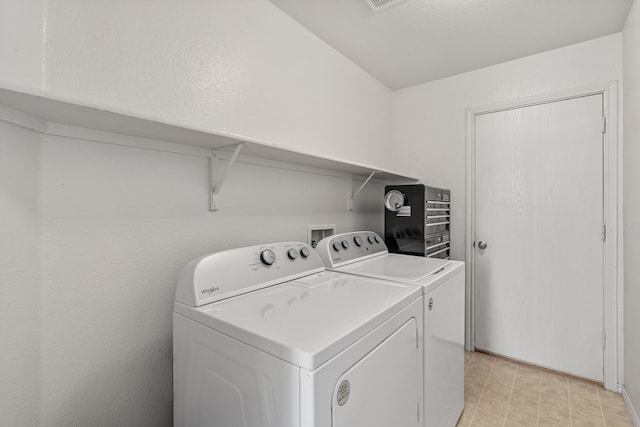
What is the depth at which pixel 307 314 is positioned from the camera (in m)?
0.98

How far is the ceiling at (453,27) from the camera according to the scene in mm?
1769

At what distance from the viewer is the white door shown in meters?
2.13

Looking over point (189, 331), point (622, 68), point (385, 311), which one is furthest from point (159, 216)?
point (622, 68)

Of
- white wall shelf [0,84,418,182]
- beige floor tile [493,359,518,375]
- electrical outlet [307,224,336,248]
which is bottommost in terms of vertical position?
beige floor tile [493,359,518,375]

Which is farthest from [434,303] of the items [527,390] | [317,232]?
[527,390]

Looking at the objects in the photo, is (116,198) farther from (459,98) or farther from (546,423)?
(459,98)

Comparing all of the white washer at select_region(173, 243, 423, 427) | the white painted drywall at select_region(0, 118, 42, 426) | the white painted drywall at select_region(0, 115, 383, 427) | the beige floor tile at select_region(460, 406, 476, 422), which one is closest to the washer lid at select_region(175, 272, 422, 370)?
the white washer at select_region(173, 243, 423, 427)

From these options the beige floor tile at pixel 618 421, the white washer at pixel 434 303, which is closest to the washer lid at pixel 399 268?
the white washer at pixel 434 303

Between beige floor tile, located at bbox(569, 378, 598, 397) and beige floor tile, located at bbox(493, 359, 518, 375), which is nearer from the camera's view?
beige floor tile, located at bbox(569, 378, 598, 397)

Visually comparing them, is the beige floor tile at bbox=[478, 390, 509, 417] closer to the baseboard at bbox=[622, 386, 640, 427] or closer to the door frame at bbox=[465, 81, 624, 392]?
the baseboard at bbox=[622, 386, 640, 427]

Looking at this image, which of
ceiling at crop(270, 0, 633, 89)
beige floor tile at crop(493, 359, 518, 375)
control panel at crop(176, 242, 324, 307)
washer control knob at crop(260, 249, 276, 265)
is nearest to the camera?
control panel at crop(176, 242, 324, 307)

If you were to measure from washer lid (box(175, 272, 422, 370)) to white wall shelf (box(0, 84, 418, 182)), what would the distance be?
65 centimetres

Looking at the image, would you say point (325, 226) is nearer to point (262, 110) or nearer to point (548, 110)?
point (262, 110)

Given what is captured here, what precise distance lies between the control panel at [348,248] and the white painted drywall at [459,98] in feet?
3.32
